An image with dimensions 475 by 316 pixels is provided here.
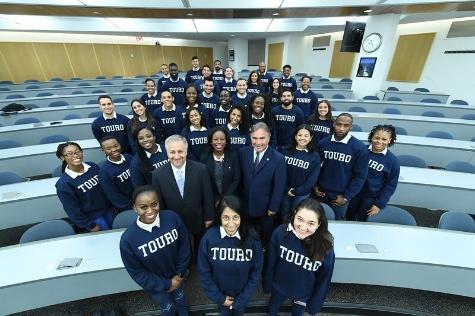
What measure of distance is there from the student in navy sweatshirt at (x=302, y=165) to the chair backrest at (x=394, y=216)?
80 centimetres

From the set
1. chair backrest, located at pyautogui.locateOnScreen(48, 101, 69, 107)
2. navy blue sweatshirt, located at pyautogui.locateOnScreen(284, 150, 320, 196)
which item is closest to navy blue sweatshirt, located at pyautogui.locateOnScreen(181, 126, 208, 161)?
navy blue sweatshirt, located at pyautogui.locateOnScreen(284, 150, 320, 196)

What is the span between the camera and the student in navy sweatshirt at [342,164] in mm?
2438

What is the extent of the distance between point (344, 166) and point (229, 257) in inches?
64.7

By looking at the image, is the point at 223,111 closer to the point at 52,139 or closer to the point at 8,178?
the point at 8,178

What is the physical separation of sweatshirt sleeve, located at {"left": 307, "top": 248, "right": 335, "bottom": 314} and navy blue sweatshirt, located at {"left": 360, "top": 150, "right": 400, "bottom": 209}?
1362mm

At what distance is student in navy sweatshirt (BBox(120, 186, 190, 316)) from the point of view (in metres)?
1.57

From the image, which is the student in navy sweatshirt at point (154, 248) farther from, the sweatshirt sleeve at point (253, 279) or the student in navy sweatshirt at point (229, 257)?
the sweatshirt sleeve at point (253, 279)

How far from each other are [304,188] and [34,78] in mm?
15699

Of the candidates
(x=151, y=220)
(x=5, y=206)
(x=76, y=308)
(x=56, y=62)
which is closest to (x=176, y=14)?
(x=5, y=206)

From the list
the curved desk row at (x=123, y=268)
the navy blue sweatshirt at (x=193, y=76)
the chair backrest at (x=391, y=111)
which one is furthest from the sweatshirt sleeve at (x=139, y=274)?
the chair backrest at (x=391, y=111)

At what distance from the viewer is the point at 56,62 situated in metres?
12.2

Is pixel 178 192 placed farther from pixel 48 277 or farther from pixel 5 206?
pixel 5 206

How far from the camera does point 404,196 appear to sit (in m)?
3.16

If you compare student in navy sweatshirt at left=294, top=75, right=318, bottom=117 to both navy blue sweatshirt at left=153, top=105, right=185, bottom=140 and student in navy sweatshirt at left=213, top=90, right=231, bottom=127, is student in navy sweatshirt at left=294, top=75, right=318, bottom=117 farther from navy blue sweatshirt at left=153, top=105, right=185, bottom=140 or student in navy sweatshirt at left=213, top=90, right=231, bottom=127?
navy blue sweatshirt at left=153, top=105, right=185, bottom=140
